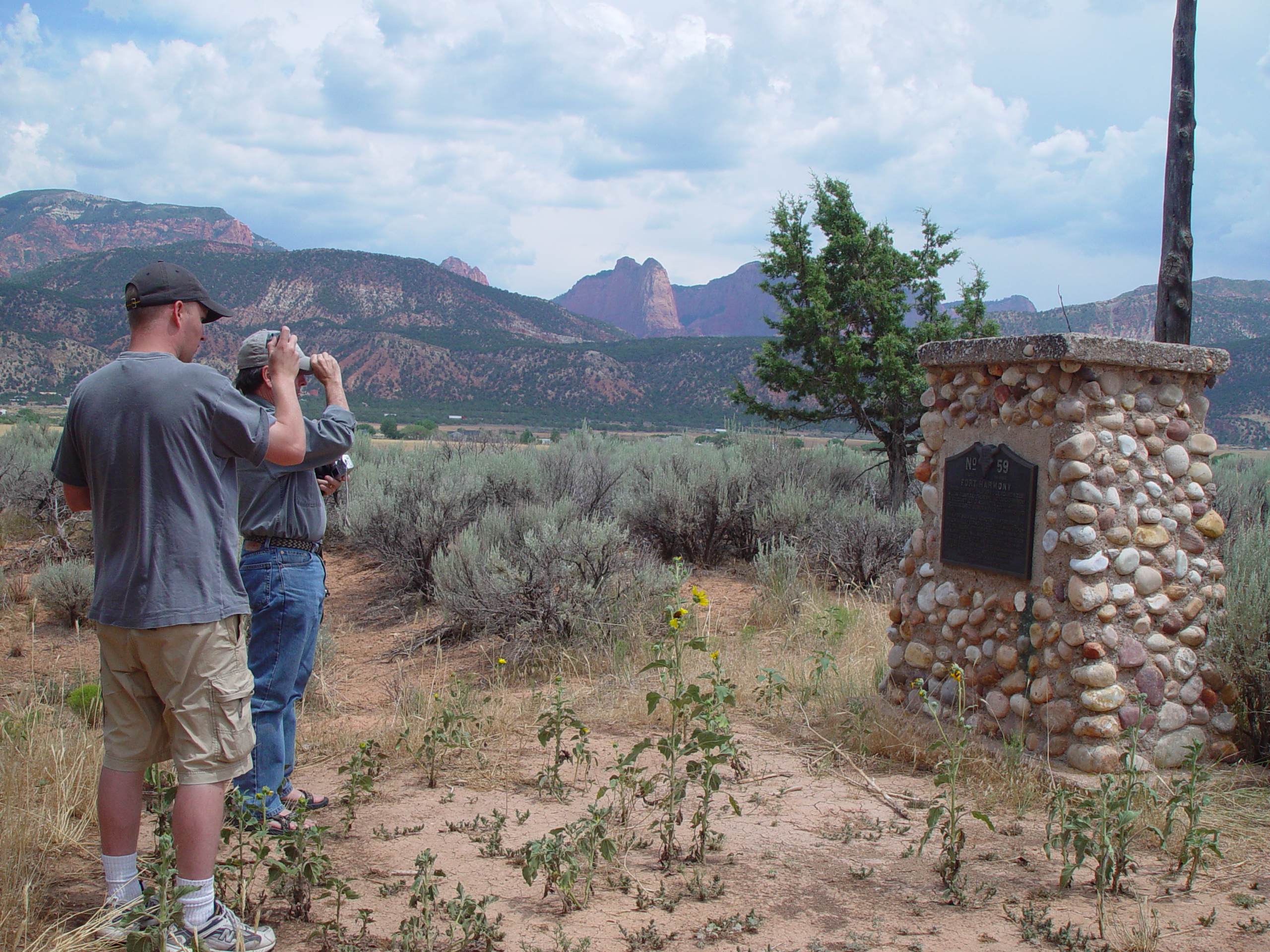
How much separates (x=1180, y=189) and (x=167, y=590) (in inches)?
353

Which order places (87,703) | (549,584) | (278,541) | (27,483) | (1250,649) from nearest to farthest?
(278,541) → (1250,649) → (87,703) → (549,584) → (27,483)

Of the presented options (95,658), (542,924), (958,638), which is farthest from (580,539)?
(542,924)

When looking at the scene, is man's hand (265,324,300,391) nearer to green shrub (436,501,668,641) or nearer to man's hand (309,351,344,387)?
man's hand (309,351,344,387)

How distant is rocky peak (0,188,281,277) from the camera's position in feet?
350

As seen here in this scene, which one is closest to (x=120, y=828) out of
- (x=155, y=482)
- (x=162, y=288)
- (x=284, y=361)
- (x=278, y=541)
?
(x=155, y=482)

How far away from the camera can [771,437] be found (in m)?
13.1

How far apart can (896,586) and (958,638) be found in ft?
2.24

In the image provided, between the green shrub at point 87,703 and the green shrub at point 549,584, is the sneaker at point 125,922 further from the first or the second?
the green shrub at point 549,584

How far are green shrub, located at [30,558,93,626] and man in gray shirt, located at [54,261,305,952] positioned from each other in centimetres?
715

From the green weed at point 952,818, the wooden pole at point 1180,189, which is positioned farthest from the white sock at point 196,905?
the wooden pole at point 1180,189

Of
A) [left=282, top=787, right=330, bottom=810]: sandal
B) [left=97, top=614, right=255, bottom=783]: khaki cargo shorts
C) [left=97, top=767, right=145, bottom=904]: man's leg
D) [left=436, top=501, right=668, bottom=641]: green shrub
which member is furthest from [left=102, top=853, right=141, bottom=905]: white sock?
[left=436, top=501, right=668, bottom=641]: green shrub

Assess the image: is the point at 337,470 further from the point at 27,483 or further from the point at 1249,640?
the point at 27,483

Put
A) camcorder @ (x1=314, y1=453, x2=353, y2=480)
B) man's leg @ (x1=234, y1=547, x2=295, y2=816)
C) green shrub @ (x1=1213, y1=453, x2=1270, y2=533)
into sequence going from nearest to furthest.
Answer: man's leg @ (x1=234, y1=547, x2=295, y2=816)
camcorder @ (x1=314, y1=453, x2=353, y2=480)
green shrub @ (x1=1213, y1=453, x2=1270, y2=533)

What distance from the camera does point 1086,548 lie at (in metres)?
4.09
